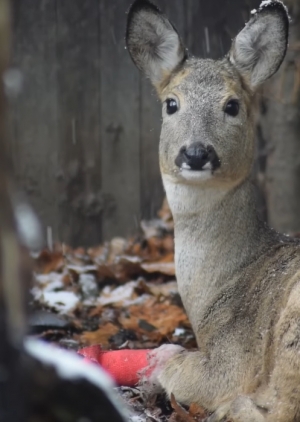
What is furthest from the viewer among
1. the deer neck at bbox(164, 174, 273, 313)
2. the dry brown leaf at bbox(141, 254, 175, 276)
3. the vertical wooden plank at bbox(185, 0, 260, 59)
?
the vertical wooden plank at bbox(185, 0, 260, 59)

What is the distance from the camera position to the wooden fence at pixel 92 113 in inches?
302

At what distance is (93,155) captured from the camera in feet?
26.6

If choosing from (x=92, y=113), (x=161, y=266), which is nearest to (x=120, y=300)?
(x=161, y=266)

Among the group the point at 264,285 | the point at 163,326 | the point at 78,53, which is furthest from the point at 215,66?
the point at 78,53

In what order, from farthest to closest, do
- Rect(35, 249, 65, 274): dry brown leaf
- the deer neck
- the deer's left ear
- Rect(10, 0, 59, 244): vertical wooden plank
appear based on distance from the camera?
1. Rect(10, 0, 59, 244): vertical wooden plank
2. Rect(35, 249, 65, 274): dry brown leaf
3. the deer's left ear
4. the deer neck

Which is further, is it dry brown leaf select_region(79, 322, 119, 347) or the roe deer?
dry brown leaf select_region(79, 322, 119, 347)

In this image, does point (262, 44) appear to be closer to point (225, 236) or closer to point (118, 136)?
point (225, 236)

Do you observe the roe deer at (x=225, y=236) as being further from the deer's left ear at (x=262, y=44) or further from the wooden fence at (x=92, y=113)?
the wooden fence at (x=92, y=113)

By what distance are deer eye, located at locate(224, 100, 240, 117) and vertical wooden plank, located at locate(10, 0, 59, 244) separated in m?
3.27

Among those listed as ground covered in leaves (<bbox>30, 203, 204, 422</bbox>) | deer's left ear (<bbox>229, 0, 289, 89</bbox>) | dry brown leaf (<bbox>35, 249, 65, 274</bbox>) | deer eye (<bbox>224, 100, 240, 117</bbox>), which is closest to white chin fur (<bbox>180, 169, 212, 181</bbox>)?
deer eye (<bbox>224, 100, 240, 117</bbox>)

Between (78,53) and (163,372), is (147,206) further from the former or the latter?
(163,372)

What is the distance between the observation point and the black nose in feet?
13.4

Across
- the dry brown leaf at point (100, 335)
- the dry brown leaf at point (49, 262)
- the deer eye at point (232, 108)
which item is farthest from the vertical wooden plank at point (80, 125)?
the deer eye at point (232, 108)

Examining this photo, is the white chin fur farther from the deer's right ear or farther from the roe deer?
the deer's right ear
